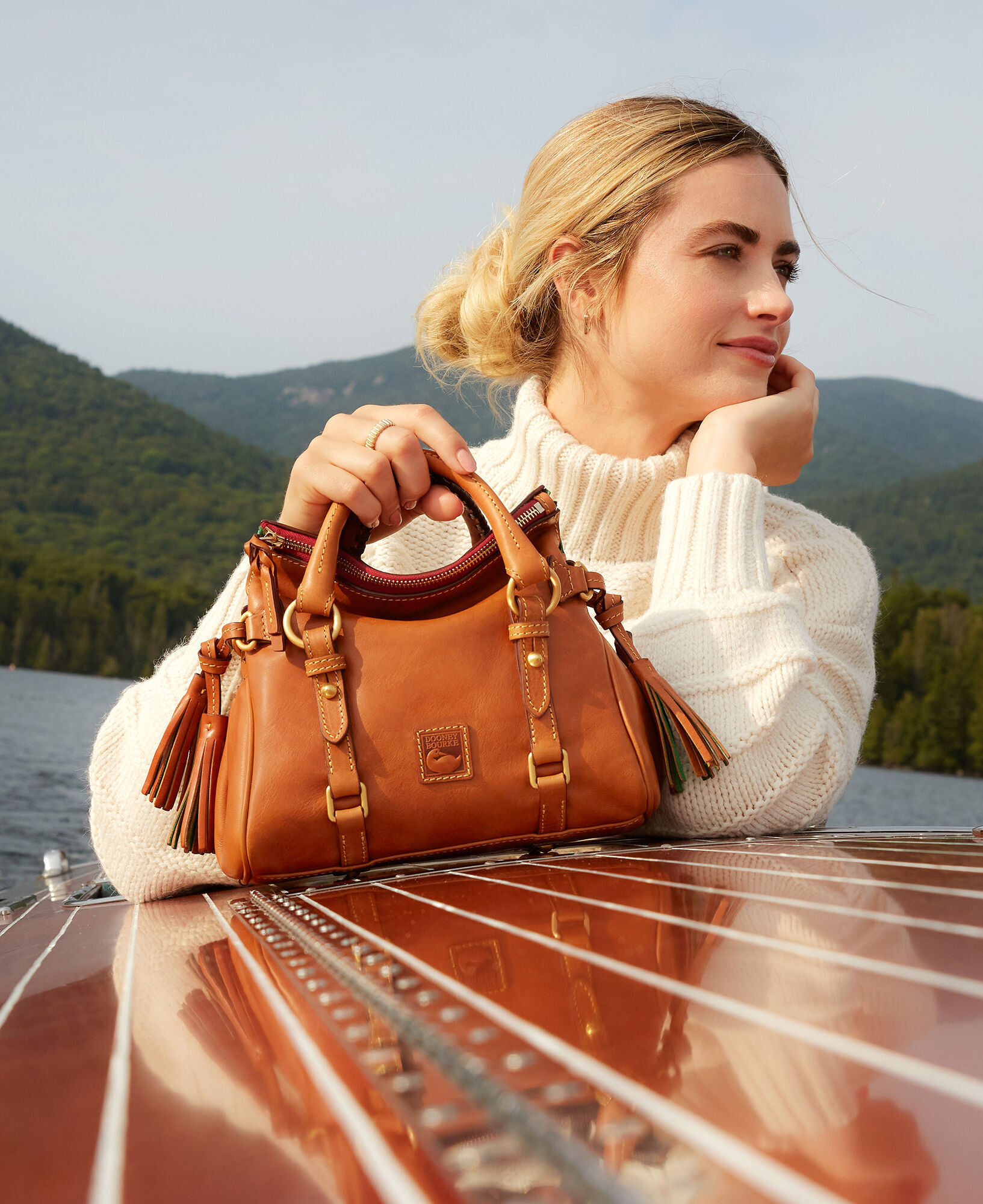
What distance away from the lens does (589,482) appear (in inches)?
91.2

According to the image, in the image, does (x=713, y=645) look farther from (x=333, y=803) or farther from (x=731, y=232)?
(x=731, y=232)

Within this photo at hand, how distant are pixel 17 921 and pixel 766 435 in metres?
1.77

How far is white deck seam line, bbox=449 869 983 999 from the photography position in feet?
1.88

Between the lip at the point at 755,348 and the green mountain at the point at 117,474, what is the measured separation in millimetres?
36951

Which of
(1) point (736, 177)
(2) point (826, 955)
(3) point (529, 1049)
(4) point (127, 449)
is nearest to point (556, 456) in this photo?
(1) point (736, 177)

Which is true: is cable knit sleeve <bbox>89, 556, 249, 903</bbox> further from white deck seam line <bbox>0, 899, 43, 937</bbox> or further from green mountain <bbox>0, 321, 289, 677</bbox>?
green mountain <bbox>0, 321, 289, 677</bbox>

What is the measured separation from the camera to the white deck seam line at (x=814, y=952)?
574 mm

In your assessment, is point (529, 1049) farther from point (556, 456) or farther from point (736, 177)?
point (736, 177)

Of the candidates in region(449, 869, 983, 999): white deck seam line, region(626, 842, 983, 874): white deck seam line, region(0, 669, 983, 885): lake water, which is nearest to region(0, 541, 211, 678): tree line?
region(0, 669, 983, 885): lake water

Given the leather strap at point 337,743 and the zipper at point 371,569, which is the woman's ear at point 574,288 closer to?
the zipper at point 371,569

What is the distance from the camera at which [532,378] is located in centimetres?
265

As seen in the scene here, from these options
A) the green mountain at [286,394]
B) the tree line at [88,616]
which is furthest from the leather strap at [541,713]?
the green mountain at [286,394]

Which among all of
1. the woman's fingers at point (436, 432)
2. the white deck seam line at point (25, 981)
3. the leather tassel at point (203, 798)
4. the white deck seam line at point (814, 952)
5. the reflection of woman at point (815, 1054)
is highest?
the woman's fingers at point (436, 432)

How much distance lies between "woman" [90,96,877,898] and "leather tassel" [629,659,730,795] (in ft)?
0.42
